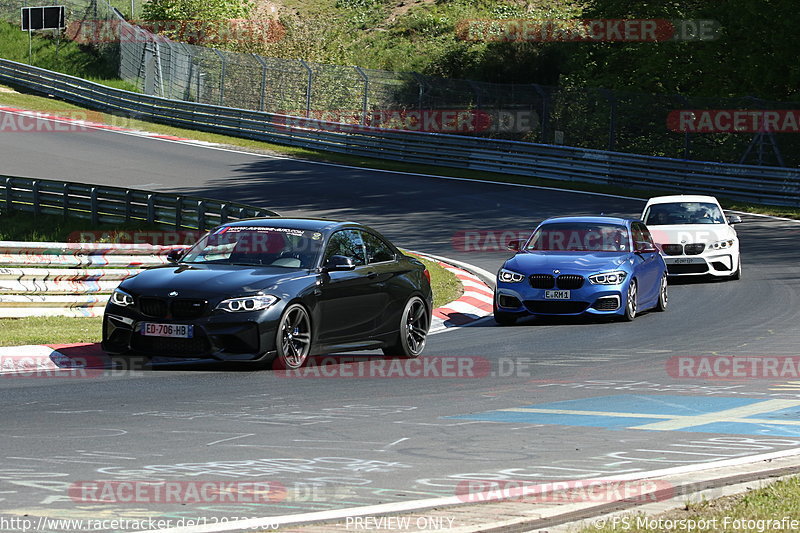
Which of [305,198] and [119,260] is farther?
[305,198]

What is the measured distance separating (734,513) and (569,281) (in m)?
10.5

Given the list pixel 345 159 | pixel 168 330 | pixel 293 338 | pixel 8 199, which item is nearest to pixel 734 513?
pixel 293 338

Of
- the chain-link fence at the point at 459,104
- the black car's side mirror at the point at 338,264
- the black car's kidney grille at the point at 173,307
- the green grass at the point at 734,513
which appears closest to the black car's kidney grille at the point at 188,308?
the black car's kidney grille at the point at 173,307

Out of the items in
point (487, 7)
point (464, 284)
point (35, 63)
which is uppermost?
point (487, 7)

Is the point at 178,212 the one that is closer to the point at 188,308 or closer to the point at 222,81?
the point at 188,308

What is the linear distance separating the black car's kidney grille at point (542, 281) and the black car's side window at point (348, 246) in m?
3.84

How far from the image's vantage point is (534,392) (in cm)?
1075

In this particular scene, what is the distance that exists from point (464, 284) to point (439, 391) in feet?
31.4

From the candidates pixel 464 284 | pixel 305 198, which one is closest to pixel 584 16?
pixel 305 198

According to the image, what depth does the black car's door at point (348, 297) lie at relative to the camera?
12.2m

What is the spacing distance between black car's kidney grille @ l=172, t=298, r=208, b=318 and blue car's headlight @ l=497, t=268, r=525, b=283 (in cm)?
600

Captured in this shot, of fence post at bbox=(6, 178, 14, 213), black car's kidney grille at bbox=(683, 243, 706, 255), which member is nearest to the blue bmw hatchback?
black car's kidney grille at bbox=(683, 243, 706, 255)

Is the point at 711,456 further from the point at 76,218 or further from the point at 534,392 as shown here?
the point at 76,218

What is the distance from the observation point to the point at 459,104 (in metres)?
40.1
